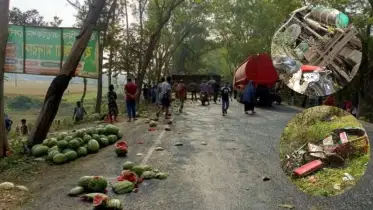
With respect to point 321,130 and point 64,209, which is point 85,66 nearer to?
point 64,209

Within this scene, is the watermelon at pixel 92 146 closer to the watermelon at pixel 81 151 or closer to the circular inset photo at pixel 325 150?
the watermelon at pixel 81 151

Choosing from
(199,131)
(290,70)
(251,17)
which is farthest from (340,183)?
(251,17)

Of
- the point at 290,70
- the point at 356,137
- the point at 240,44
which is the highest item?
the point at 240,44

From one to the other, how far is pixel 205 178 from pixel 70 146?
3562 millimetres

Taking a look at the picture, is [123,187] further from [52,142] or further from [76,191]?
[52,142]

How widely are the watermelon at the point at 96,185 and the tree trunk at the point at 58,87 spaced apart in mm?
4203

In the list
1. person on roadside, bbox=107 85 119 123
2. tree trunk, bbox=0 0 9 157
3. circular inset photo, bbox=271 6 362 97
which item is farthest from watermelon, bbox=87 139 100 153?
circular inset photo, bbox=271 6 362 97

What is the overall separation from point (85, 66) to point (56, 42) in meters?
1.12

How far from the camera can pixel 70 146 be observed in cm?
928

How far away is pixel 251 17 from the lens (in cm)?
3984

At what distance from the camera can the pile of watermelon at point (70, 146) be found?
8.84 m

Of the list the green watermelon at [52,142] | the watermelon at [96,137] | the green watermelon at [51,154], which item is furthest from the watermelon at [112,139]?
the green watermelon at [51,154]

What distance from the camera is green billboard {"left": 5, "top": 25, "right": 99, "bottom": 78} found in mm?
12922

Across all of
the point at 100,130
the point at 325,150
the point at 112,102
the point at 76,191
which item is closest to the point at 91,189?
the point at 76,191
